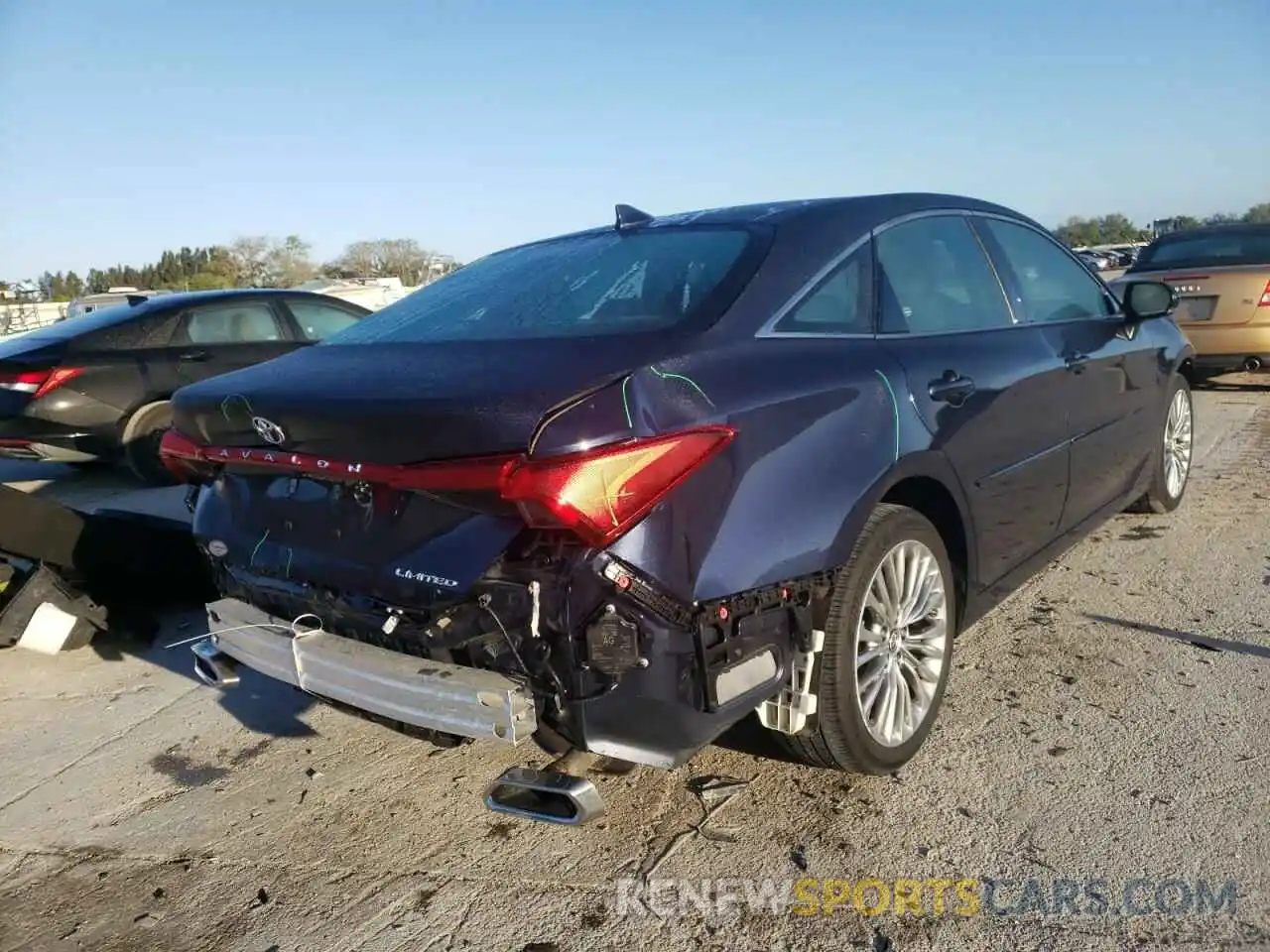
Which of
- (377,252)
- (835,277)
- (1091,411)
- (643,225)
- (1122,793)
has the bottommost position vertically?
(1122,793)

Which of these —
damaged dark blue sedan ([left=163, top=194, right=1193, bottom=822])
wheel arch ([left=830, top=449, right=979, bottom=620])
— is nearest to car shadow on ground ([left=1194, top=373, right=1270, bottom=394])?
damaged dark blue sedan ([left=163, top=194, right=1193, bottom=822])

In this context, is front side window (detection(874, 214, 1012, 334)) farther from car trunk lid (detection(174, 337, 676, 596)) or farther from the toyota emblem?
the toyota emblem

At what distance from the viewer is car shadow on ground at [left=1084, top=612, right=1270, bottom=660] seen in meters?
3.54

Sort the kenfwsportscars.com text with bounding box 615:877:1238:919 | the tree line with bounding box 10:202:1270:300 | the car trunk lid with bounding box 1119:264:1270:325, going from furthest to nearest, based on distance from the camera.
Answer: the tree line with bounding box 10:202:1270:300, the car trunk lid with bounding box 1119:264:1270:325, the kenfwsportscars.com text with bounding box 615:877:1238:919

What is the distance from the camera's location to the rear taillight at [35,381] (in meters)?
6.61

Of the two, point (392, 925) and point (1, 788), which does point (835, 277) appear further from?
point (1, 788)

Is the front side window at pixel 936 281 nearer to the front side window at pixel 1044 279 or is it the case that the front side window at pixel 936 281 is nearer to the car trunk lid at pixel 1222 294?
the front side window at pixel 1044 279

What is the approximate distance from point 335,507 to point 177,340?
5720 mm

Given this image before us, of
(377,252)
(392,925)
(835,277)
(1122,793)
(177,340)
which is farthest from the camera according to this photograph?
(377,252)

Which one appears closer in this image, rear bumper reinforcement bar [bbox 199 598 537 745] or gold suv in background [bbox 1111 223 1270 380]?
rear bumper reinforcement bar [bbox 199 598 537 745]

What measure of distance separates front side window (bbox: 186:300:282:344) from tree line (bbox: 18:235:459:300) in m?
47.1

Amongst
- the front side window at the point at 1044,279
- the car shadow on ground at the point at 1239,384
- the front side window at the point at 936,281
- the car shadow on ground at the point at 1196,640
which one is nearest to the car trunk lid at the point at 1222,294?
the car shadow on ground at the point at 1239,384

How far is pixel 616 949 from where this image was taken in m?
2.24

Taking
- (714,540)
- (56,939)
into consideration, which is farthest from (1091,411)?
(56,939)
